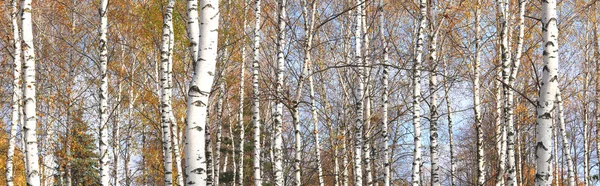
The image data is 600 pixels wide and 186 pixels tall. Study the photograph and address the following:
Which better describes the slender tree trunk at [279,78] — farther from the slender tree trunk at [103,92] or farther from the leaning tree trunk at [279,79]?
the slender tree trunk at [103,92]

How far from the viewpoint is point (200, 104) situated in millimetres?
4160

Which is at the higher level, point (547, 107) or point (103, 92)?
point (103, 92)

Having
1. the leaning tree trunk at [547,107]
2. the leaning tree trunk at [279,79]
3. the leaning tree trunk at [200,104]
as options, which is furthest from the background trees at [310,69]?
the leaning tree trunk at [547,107]

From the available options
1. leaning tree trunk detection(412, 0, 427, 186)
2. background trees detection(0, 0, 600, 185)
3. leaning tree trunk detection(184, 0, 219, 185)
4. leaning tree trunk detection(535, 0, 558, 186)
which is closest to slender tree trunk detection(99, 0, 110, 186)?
background trees detection(0, 0, 600, 185)

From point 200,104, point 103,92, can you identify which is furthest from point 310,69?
point 200,104

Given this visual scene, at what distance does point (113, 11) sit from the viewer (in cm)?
1229

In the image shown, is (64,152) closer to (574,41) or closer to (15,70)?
(15,70)

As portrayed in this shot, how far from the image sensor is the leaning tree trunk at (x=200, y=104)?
4098 mm

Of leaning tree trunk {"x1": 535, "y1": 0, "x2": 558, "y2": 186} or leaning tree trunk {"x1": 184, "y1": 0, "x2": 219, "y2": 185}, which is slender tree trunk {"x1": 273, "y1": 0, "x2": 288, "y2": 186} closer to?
leaning tree trunk {"x1": 184, "y1": 0, "x2": 219, "y2": 185}

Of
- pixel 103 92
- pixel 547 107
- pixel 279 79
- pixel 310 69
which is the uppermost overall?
pixel 310 69

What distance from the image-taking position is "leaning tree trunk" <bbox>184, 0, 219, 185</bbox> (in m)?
4.10

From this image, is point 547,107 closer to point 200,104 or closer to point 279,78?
point 200,104

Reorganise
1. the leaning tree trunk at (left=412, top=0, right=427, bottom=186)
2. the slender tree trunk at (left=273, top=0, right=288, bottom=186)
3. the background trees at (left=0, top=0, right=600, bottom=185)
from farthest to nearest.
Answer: the background trees at (left=0, top=0, right=600, bottom=185)
the leaning tree trunk at (left=412, top=0, right=427, bottom=186)
the slender tree trunk at (left=273, top=0, right=288, bottom=186)

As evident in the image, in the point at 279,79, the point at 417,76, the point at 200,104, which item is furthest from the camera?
the point at 417,76
